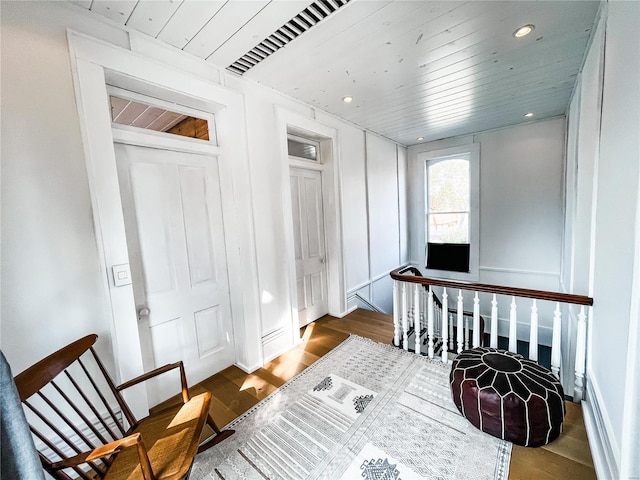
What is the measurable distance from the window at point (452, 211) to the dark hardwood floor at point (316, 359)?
2.12m

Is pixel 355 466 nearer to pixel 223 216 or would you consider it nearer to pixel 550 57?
pixel 223 216

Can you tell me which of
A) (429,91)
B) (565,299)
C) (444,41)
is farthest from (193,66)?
(565,299)

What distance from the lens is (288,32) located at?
5.36 ft

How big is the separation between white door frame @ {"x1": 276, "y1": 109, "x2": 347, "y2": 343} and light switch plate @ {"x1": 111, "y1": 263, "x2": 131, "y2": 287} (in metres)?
1.31

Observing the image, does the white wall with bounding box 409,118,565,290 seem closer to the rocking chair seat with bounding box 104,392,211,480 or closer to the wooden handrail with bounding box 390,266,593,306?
the wooden handrail with bounding box 390,266,593,306

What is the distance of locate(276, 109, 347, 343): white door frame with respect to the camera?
8.25ft

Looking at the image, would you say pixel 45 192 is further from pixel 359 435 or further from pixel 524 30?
pixel 524 30

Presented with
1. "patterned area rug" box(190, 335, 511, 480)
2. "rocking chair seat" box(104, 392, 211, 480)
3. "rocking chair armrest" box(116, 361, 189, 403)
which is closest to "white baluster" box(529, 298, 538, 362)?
"patterned area rug" box(190, 335, 511, 480)

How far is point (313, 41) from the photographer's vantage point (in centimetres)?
171

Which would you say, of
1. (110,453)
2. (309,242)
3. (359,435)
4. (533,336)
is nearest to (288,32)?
(309,242)

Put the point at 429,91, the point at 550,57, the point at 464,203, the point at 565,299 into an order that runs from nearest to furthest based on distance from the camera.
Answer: the point at 565,299 < the point at 550,57 < the point at 429,91 < the point at 464,203

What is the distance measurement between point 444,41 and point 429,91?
0.81m

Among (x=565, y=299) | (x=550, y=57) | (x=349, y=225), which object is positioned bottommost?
(x=565, y=299)

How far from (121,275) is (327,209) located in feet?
7.36
